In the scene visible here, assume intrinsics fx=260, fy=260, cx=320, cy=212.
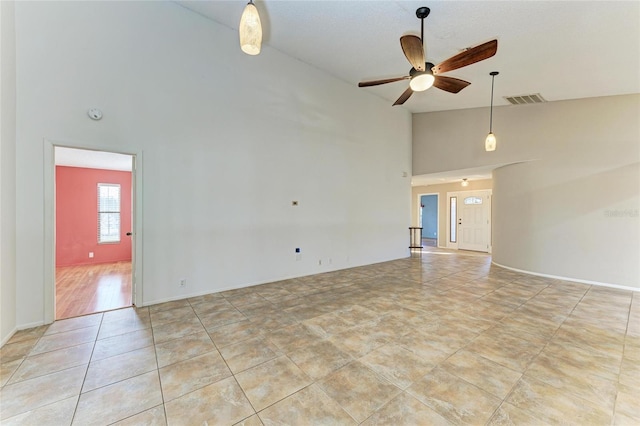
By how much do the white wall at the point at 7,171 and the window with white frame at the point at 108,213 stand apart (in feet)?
16.4

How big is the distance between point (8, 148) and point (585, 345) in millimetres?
6260

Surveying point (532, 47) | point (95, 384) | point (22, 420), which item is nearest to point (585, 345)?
point (532, 47)

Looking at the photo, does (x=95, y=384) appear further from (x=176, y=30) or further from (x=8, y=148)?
(x=176, y=30)

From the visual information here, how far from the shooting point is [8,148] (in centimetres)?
274

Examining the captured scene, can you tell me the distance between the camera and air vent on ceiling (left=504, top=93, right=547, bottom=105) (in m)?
5.15

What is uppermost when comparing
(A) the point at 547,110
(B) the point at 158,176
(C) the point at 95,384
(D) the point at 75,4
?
(D) the point at 75,4

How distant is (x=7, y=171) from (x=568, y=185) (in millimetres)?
8519

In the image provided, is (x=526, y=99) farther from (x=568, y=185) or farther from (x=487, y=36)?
(x=487, y=36)

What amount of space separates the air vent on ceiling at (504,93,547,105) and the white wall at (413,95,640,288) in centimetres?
17

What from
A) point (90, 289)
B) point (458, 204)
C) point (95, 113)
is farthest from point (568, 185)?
point (90, 289)

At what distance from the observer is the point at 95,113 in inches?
128

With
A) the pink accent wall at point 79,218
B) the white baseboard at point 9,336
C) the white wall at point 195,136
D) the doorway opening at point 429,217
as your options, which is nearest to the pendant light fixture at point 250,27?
the white wall at point 195,136

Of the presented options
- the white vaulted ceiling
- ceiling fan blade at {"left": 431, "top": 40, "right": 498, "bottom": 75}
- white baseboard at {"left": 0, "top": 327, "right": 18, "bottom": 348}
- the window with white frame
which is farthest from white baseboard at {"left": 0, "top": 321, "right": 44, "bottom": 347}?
ceiling fan blade at {"left": 431, "top": 40, "right": 498, "bottom": 75}

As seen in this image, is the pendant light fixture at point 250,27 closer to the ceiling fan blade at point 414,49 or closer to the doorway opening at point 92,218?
the ceiling fan blade at point 414,49
